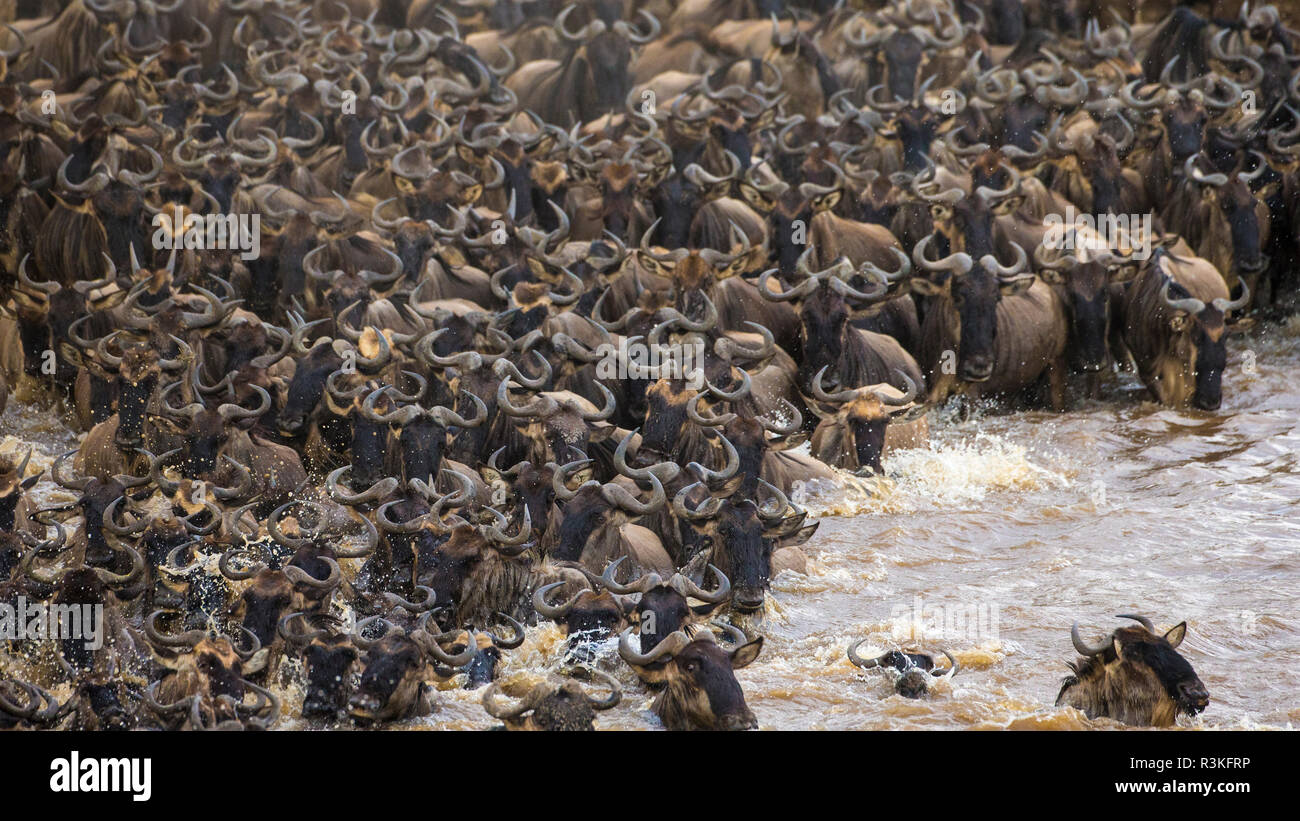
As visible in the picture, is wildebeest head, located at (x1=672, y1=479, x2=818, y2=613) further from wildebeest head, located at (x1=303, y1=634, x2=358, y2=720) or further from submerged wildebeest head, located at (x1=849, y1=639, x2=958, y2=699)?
wildebeest head, located at (x1=303, y1=634, x2=358, y2=720)

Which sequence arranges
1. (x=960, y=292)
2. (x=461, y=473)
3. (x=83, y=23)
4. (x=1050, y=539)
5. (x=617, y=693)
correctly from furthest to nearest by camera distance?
1. (x=83, y=23)
2. (x=960, y=292)
3. (x=1050, y=539)
4. (x=461, y=473)
5. (x=617, y=693)

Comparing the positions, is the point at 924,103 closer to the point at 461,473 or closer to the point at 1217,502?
the point at 1217,502

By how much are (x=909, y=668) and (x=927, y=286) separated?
532 cm

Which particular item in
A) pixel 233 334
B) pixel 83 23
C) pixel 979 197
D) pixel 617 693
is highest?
pixel 83 23

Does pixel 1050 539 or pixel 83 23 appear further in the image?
pixel 83 23

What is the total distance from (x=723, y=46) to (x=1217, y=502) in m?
8.98

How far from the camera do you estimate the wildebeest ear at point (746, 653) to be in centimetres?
843

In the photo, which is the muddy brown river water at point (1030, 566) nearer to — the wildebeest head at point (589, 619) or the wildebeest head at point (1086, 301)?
the wildebeest head at point (589, 619)

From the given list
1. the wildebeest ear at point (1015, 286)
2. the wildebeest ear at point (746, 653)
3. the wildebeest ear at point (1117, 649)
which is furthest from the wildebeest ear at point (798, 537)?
the wildebeest ear at point (1015, 286)

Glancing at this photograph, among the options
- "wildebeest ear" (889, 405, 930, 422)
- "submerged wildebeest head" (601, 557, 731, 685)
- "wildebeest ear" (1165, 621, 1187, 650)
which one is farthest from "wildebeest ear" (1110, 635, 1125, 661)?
"wildebeest ear" (889, 405, 930, 422)

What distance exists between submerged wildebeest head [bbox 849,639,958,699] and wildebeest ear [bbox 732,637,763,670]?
600 mm

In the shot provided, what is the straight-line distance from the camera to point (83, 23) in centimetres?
1830

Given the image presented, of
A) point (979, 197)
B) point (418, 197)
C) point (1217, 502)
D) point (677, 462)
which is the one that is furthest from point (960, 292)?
point (418, 197)

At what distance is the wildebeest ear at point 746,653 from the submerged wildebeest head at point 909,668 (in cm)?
60
